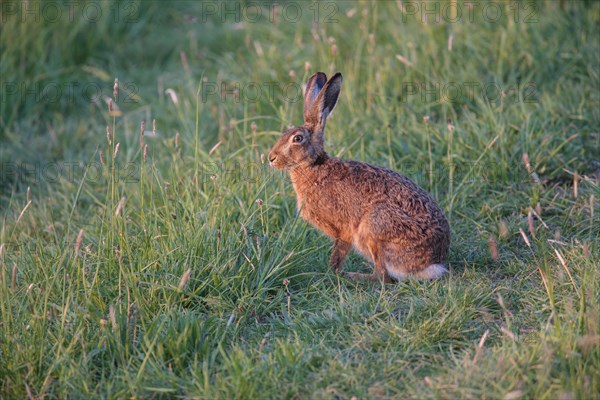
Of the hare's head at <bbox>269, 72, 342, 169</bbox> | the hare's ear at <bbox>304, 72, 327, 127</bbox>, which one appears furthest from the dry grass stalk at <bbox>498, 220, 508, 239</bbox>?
the hare's ear at <bbox>304, 72, 327, 127</bbox>

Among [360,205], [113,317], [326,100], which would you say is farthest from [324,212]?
[113,317]

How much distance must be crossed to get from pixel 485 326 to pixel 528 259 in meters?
0.90

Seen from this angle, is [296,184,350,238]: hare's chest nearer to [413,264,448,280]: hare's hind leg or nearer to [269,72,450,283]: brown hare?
[269,72,450,283]: brown hare

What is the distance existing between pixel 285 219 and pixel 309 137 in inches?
25.2

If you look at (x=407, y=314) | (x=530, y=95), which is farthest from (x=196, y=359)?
(x=530, y=95)

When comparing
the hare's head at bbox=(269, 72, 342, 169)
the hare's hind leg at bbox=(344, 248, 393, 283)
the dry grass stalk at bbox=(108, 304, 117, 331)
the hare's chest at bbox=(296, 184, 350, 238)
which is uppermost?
the hare's head at bbox=(269, 72, 342, 169)

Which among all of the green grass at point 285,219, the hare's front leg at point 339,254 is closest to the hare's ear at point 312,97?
the green grass at point 285,219

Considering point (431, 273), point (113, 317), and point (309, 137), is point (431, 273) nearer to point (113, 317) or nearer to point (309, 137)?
point (309, 137)

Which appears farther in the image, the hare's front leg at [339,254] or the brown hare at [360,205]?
the hare's front leg at [339,254]

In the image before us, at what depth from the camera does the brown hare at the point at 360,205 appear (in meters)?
4.71

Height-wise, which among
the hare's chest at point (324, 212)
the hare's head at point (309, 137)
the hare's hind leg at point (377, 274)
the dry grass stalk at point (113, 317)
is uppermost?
the hare's head at point (309, 137)

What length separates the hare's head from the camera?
5.07m

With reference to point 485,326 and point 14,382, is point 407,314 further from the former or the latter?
point 14,382

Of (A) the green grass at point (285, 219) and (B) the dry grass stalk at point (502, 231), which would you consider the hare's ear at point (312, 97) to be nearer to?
(A) the green grass at point (285, 219)
